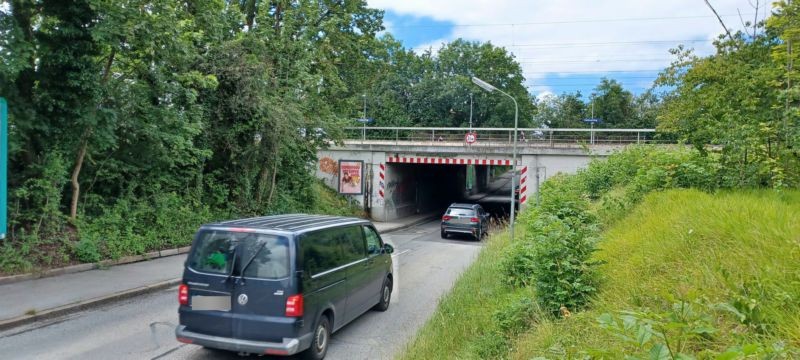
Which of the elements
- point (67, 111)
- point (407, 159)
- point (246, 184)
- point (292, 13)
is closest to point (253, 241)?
point (67, 111)

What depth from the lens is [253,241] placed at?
6004mm

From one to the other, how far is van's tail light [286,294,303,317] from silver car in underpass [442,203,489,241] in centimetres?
1746

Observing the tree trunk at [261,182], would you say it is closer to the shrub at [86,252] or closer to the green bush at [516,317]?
the shrub at [86,252]

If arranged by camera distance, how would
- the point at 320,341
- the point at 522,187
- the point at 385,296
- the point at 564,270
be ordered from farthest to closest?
the point at 522,187
the point at 385,296
the point at 320,341
the point at 564,270

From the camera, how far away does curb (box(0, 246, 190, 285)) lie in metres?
9.55

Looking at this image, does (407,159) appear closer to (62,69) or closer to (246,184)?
(246,184)

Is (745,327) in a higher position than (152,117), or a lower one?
lower


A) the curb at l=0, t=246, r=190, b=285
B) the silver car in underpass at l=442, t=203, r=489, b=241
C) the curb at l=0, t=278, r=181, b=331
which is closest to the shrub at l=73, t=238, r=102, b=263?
the curb at l=0, t=246, r=190, b=285

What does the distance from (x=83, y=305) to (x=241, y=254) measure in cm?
449

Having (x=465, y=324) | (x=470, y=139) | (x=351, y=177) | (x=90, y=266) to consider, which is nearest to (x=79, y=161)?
(x=90, y=266)

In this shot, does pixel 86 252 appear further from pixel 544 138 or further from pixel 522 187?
pixel 544 138

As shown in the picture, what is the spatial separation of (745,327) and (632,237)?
324 centimetres

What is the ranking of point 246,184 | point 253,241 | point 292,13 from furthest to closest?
point 292,13, point 246,184, point 253,241

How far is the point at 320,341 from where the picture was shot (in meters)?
6.39
